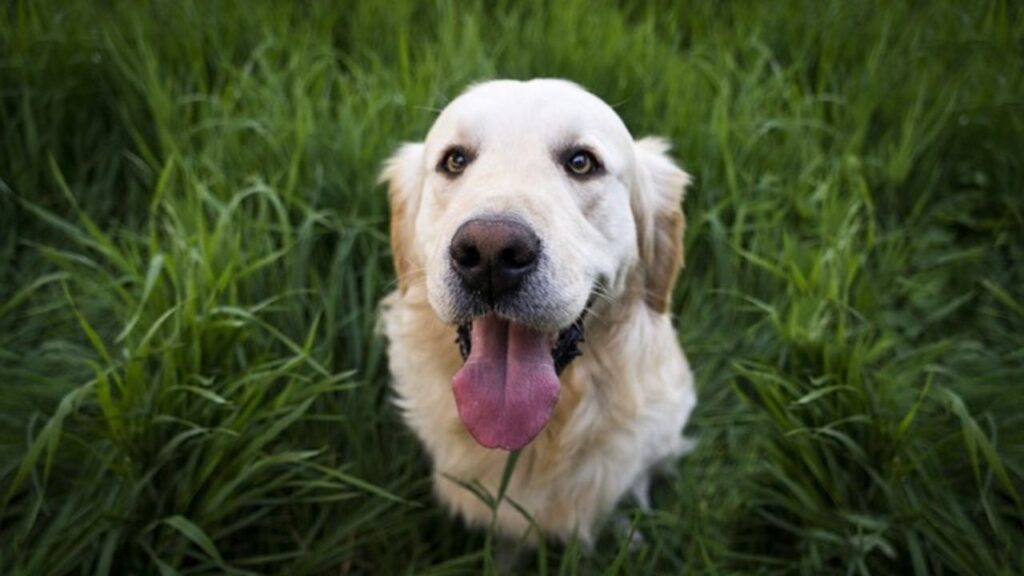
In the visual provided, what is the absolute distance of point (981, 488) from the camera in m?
2.34

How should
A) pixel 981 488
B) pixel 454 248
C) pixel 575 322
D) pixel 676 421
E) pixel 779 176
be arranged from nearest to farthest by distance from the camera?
pixel 454 248 → pixel 575 322 → pixel 981 488 → pixel 676 421 → pixel 779 176

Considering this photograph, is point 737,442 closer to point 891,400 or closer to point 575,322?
point 891,400

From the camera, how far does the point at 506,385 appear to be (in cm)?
212

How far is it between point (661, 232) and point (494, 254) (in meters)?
0.87

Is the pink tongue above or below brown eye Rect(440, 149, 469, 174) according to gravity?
below

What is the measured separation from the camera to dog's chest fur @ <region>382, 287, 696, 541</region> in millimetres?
2469

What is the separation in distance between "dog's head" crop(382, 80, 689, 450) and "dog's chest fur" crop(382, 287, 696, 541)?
146 millimetres

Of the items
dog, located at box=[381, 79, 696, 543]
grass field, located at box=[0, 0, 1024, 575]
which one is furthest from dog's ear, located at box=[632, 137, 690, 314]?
grass field, located at box=[0, 0, 1024, 575]

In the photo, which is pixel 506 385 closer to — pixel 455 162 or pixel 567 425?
pixel 567 425

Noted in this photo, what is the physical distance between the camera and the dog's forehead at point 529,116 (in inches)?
85.7

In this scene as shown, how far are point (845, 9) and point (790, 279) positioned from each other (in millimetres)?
2026

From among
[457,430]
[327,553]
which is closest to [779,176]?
[457,430]

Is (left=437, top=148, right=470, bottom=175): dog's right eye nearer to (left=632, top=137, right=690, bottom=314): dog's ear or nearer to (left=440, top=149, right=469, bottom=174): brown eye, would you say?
(left=440, top=149, right=469, bottom=174): brown eye

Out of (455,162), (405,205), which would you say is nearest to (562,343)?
(455,162)
